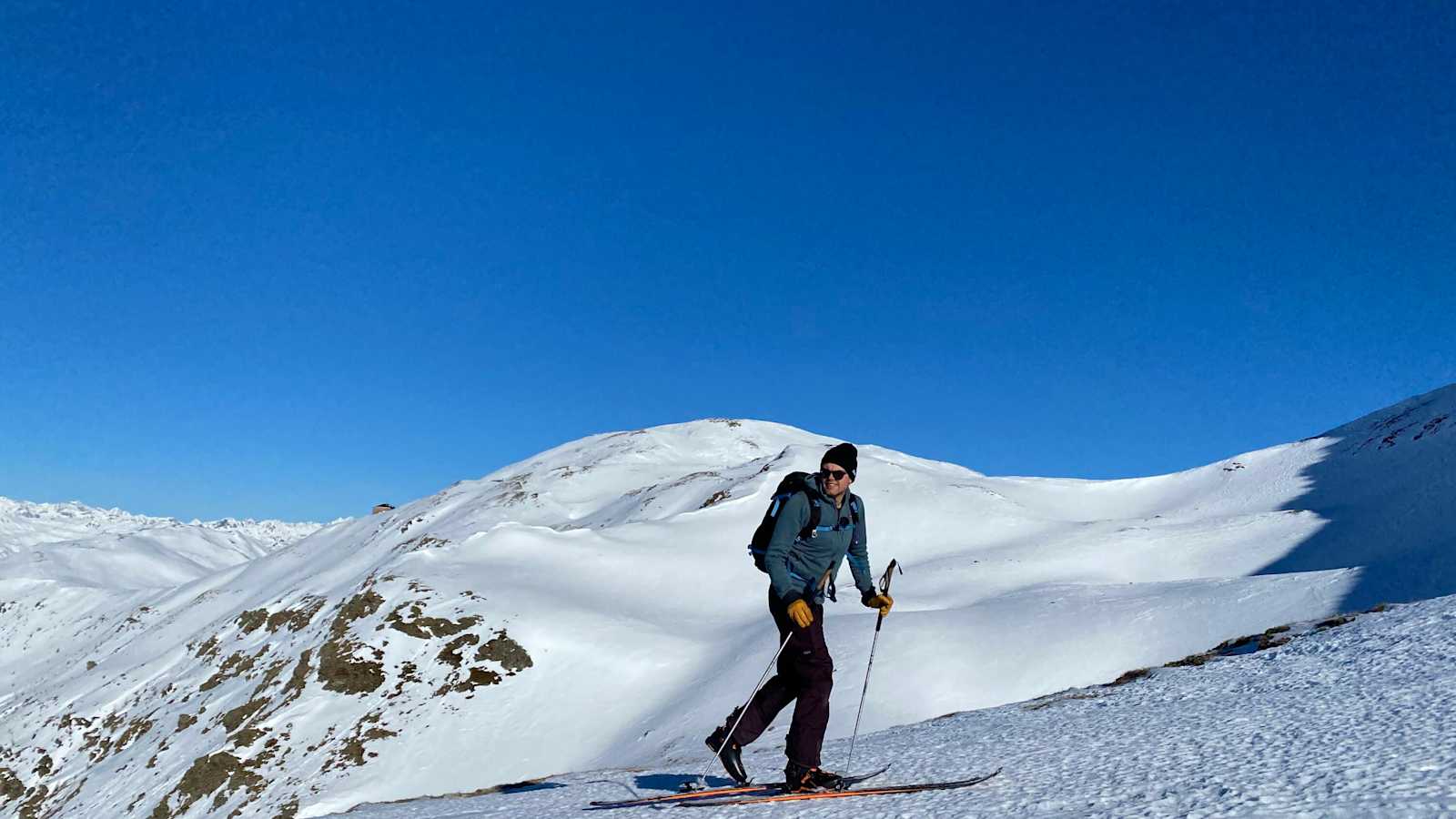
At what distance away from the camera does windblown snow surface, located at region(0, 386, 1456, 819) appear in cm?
764

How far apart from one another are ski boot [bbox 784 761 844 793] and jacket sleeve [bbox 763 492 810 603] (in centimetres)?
144

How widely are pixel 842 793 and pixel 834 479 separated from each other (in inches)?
101

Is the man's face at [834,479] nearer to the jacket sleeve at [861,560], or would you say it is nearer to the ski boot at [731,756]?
the jacket sleeve at [861,560]

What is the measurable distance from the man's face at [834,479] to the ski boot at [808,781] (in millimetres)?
2310

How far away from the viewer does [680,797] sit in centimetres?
764

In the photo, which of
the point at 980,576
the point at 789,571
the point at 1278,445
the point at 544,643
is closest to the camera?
the point at 789,571

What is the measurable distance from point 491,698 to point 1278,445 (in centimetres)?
5231

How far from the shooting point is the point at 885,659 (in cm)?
2184

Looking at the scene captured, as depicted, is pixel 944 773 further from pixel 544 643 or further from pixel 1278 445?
pixel 1278 445

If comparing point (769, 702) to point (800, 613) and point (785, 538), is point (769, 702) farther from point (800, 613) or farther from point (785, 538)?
point (785, 538)

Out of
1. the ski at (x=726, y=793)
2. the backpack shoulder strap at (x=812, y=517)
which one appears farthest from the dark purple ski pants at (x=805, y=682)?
the backpack shoulder strap at (x=812, y=517)

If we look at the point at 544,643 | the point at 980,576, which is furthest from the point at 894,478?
the point at 544,643

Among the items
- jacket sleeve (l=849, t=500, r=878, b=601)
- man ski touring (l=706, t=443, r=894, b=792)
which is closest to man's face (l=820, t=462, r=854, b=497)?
man ski touring (l=706, t=443, r=894, b=792)

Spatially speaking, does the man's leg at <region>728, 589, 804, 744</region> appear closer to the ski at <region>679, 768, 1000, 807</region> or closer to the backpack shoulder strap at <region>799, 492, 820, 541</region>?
the ski at <region>679, 768, 1000, 807</region>
